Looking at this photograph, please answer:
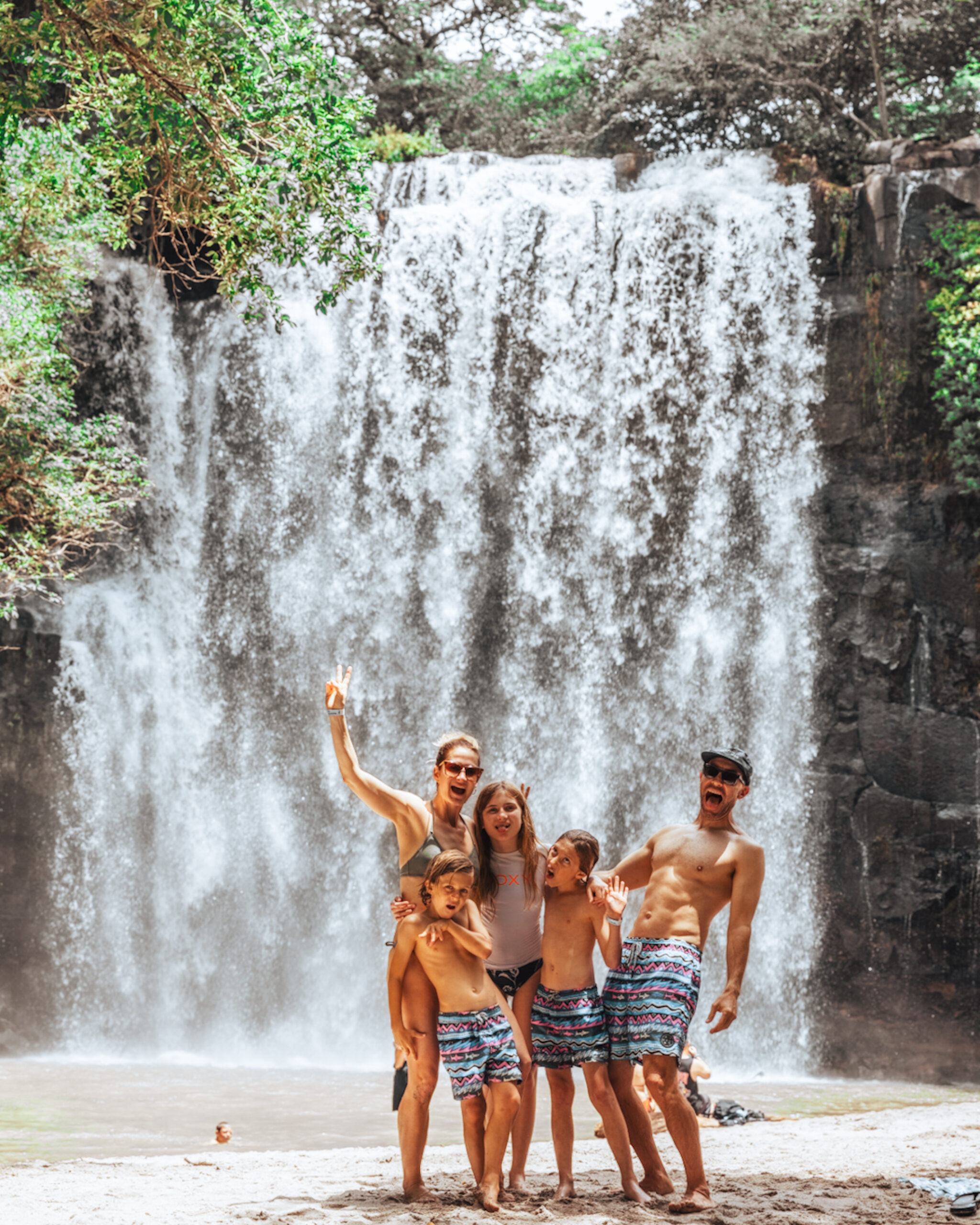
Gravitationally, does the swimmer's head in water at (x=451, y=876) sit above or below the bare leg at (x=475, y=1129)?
above

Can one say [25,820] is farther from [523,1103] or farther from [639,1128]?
[639,1128]

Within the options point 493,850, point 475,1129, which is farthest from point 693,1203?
point 493,850

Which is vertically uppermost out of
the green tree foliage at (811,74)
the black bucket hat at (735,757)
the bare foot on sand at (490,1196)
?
the green tree foliage at (811,74)

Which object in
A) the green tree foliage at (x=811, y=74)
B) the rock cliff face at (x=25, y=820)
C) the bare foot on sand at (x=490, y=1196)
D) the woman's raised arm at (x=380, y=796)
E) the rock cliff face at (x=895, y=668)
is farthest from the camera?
the green tree foliage at (x=811, y=74)

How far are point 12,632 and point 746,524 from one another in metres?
7.39

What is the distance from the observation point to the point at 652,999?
461 centimetres

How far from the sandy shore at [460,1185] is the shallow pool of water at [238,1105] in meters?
0.69

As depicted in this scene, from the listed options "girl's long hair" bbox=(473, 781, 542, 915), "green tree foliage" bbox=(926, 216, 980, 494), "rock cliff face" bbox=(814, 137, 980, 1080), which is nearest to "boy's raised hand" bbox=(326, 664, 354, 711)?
"girl's long hair" bbox=(473, 781, 542, 915)

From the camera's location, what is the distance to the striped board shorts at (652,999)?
4.57 meters

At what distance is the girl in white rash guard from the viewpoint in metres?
4.73

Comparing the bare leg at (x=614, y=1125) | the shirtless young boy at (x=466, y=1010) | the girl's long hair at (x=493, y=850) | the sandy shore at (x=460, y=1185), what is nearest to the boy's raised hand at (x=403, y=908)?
the shirtless young boy at (x=466, y=1010)

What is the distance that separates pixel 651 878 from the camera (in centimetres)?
489

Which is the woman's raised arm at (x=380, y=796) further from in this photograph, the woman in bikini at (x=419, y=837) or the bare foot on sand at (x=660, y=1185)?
the bare foot on sand at (x=660, y=1185)

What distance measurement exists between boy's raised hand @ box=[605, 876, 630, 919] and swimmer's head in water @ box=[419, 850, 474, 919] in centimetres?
52
